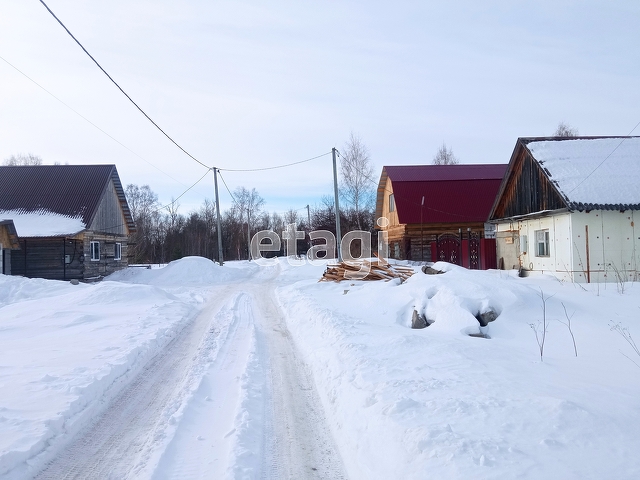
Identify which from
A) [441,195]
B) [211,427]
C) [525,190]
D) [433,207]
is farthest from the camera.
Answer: [441,195]

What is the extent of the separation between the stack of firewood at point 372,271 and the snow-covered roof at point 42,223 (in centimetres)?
1523

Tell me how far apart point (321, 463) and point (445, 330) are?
5.54 metres

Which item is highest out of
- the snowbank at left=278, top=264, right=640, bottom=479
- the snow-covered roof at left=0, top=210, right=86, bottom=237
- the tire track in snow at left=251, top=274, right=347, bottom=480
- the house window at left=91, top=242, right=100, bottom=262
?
the snow-covered roof at left=0, top=210, right=86, bottom=237

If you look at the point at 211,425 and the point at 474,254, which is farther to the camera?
the point at 474,254

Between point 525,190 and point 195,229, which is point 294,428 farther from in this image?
point 195,229

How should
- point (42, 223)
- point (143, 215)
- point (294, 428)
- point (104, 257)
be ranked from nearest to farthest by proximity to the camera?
point (294, 428)
point (42, 223)
point (104, 257)
point (143, 215)

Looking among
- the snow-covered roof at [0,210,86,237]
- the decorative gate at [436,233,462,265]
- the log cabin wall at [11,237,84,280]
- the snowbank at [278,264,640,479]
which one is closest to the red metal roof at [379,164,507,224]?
the decorative gate at [436,233,462,265]

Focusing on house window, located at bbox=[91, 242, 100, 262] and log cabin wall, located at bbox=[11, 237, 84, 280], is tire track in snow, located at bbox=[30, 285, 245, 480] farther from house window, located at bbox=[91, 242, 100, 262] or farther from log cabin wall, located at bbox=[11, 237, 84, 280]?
house window, located at bbox=[91, 242, 100, 262]

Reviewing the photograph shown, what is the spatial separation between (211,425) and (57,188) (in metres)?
29.7

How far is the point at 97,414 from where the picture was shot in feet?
19.0

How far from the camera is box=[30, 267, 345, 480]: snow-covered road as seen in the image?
4336mm

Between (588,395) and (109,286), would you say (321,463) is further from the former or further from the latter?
(109,286)

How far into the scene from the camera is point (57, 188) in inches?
1192

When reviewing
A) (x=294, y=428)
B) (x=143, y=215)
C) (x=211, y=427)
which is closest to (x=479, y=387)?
(x=294, y=428)
